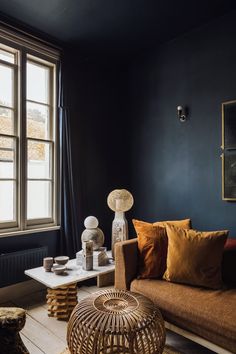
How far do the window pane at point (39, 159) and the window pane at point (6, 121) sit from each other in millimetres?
259

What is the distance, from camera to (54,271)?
241cm

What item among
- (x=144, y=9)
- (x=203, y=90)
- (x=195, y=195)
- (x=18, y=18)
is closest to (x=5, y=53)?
(x=18, y=18)

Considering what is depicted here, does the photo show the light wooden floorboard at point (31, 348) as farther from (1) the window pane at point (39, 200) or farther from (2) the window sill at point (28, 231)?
(1) the window pane at point (39, 200)

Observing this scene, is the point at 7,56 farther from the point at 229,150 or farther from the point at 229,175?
the point at 229,175

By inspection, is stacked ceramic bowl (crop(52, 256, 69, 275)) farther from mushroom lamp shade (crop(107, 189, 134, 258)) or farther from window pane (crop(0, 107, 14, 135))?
window pane (crop(0, 107, 14, 135))

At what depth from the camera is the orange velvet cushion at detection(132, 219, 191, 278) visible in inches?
89.1

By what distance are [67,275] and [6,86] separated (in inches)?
83.4

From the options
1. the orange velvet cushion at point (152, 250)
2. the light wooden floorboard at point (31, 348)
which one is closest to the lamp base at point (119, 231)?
the orange velvet cushion at point (152, 250)

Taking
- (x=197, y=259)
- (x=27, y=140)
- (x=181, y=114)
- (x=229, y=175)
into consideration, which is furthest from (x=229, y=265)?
(x=27, y=140)

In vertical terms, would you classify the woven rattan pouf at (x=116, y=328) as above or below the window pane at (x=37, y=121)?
below

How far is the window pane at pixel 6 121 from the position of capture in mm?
2941

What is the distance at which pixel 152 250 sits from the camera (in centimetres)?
230

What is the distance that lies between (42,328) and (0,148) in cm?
183

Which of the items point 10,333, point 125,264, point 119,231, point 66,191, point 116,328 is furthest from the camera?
point 66,191
